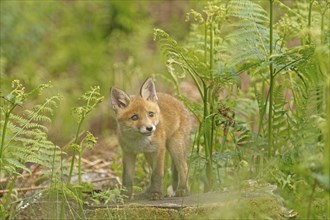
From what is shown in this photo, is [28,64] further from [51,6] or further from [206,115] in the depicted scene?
[206,115]

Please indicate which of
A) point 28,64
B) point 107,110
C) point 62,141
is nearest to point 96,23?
point 28,64

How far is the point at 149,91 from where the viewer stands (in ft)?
28.0

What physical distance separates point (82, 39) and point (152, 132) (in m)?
8.46

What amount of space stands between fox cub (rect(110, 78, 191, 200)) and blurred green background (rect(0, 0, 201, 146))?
200 inches

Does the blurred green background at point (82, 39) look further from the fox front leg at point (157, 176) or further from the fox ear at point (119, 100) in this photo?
the fox front leg at point (157, 176)

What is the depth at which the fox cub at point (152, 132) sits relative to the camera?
8.23 meters

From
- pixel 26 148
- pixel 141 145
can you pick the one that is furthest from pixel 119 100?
pixel 26 148

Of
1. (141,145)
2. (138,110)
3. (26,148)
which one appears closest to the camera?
(26,148)

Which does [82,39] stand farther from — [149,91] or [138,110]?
[138,110]

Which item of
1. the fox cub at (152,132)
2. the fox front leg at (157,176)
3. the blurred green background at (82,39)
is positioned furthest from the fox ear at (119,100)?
the blurred green background at (82,39)

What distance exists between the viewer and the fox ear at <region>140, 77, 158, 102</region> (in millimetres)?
8482

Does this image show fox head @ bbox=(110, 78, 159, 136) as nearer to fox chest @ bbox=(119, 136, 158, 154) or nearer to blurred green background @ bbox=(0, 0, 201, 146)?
fox chest @ bbox=(119, 136, 158, 154)

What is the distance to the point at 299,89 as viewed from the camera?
8164 mm

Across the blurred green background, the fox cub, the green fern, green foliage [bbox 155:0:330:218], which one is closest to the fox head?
the fox cub
